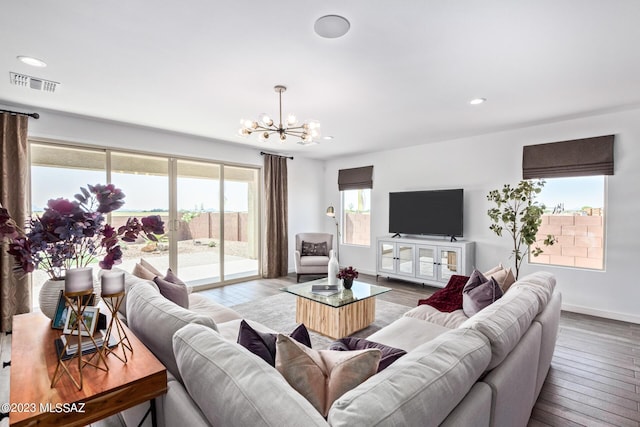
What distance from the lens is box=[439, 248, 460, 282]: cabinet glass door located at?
4.64 meters

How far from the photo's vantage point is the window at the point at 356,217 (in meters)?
6.39

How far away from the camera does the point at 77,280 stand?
1.11m

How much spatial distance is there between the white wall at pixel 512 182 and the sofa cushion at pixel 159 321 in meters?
4.55

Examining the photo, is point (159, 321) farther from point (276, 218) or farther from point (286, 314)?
point (276, 218)

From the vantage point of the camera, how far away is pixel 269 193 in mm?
5852

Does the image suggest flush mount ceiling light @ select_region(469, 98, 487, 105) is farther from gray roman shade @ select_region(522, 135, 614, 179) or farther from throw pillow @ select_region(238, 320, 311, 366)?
throw pillow @ select_region(238, 320, 311, 366)

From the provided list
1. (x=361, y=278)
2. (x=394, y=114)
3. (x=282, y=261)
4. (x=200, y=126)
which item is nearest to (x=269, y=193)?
(x=282, y=261)

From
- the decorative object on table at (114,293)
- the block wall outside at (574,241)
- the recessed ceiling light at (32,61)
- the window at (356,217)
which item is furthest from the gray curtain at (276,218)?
the decorative object on table at (114,293)

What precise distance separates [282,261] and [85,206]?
16.0ft

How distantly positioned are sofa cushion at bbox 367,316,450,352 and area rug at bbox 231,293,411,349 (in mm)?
827

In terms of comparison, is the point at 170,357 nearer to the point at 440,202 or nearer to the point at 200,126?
the point at 200,126

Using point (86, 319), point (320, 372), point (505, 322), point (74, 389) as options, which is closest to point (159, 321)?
point (86, 319)

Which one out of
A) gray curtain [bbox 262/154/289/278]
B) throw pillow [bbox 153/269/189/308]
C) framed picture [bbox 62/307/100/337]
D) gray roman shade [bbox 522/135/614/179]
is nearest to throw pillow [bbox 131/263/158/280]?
throw pillow [bbox 153/269/189/308]

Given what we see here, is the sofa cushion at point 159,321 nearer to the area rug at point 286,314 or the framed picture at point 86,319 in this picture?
the framed picture at point 86,319
